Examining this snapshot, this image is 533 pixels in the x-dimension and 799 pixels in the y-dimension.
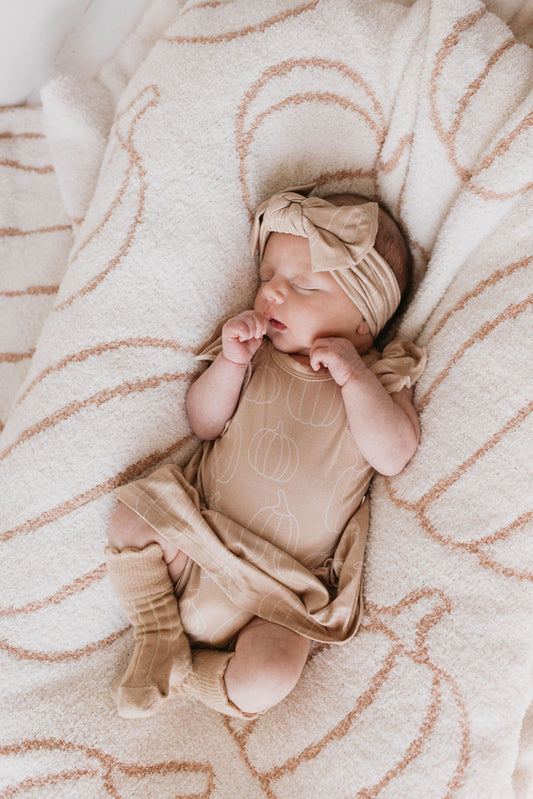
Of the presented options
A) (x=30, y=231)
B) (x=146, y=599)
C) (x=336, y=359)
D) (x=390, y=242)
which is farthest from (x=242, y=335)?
(x=30, y=231)

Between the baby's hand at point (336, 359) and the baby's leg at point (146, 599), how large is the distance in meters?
0.43

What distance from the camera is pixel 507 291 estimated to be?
4.03ft

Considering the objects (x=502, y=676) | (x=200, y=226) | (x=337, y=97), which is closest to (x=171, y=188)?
(x=200, y=226)

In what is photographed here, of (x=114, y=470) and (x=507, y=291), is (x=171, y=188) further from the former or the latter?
(x=507, y=291)

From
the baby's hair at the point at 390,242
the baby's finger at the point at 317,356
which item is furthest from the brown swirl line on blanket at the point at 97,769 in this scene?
the baby's hair at the point at 390,242

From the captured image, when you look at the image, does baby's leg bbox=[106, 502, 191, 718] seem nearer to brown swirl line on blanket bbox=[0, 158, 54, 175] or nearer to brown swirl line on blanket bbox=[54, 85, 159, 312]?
brown swirl line on blanket bbox=[54, 85, 159, 312]

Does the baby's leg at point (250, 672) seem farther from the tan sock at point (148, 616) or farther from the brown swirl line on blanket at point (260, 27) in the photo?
the brown swirl line on blanket at point (260, 27)

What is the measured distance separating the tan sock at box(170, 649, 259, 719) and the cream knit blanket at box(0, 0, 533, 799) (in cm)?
11

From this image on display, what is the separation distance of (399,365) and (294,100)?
0.58 m

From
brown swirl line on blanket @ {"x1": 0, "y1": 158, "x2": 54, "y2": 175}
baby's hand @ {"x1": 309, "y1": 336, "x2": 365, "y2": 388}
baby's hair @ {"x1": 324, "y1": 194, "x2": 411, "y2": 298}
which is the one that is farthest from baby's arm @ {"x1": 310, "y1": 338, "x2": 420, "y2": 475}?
brown swirl line on blanket @ {"x1": 0, "y1": 158, "x2": 54, "y2": 175}

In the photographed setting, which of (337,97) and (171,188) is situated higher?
(337,97)

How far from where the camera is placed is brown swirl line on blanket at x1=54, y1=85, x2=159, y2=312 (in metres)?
1.36

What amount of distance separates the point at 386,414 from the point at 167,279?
513 mm


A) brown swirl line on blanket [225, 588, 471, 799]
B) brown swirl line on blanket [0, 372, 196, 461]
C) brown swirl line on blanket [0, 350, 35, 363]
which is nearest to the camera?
brown swirl line on blanket [225, 588, 471, 799]
